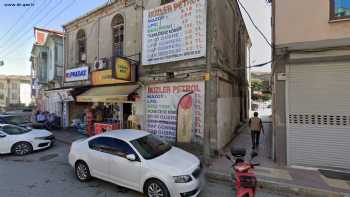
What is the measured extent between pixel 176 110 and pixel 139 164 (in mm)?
4124

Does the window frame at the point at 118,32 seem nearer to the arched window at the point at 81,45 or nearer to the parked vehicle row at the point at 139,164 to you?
the arched window at the point at 81,45

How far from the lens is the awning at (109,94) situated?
32.6 ft

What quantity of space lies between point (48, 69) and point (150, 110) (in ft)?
38.4

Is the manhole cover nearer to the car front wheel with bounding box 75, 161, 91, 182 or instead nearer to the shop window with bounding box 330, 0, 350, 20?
the car front wheel with bounding box 75, 161, 91, 182

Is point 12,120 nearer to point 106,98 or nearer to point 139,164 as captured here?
point 106,98

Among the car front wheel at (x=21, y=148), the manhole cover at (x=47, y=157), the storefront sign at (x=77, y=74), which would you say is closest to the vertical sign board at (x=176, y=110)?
the manhole cover at (x=47, y=157)

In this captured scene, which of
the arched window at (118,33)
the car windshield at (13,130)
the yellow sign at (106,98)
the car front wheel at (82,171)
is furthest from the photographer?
the arched window at (118,33)

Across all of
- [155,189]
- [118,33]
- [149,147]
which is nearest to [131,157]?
[149,147]

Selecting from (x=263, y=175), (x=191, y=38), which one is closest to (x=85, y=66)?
(x=191, y=38)

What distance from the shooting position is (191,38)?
28.1 feet

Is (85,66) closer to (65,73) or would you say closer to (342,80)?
(65,73)

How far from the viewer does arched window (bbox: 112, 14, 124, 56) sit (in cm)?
1191

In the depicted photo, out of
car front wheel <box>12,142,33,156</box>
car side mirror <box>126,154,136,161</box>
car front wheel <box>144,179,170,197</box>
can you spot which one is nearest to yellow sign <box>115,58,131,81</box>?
car side mirror <box>126,154,136,161</box>

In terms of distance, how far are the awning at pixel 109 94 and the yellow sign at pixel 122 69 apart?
676 mm
